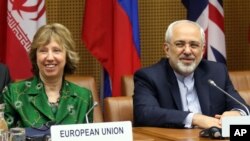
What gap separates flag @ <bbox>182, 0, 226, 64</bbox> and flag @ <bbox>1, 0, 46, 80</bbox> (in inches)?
60.0

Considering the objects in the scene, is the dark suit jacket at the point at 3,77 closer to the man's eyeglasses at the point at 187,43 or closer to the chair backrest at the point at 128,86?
the chair backrest at the point at 128,86

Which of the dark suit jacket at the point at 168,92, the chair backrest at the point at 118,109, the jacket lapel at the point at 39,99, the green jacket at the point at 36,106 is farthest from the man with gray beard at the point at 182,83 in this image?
the jacket lapel at the point at 39,99

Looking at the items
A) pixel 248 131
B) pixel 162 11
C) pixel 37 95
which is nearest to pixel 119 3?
pixel 162 11

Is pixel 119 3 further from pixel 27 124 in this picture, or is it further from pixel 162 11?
pixel 27 124

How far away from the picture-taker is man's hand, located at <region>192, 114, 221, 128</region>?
3242mm

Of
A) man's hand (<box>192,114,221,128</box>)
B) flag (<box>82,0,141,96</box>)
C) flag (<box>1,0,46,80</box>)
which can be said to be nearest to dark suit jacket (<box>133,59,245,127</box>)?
man's hand (<box>192,114,221,128</box>)

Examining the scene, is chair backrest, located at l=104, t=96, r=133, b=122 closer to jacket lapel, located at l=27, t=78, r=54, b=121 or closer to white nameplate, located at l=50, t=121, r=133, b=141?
jacket lapel, located at l=27, t=78, r=54, b=121

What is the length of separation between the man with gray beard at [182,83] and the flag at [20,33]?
128 centimetres

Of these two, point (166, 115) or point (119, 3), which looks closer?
point (166, 115)

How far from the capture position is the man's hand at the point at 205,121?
3.24m

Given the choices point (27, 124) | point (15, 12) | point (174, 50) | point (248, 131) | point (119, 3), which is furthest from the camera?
point (119, 3)

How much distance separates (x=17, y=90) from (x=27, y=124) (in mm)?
244

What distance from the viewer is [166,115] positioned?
134 inches

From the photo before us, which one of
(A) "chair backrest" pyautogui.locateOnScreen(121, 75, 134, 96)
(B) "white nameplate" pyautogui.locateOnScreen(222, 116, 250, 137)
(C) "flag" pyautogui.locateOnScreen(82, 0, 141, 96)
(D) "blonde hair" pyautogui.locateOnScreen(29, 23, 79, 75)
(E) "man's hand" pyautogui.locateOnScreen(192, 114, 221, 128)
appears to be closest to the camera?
(B) "white nameplate" pyautogui.locateOnScreen(222, 116, 250, 137)
